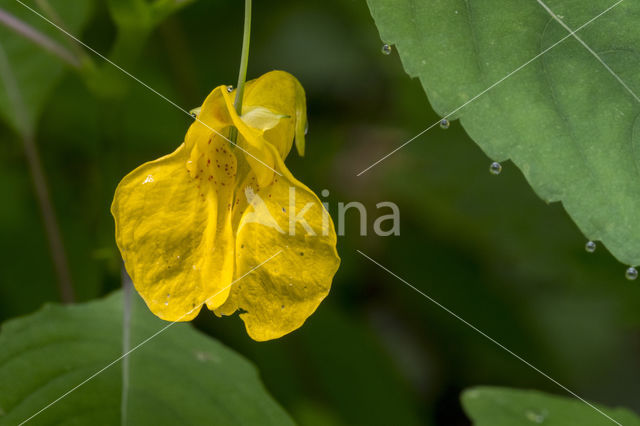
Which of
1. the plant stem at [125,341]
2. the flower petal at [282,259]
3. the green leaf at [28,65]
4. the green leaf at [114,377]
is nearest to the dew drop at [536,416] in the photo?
the green leaf at [114,377]

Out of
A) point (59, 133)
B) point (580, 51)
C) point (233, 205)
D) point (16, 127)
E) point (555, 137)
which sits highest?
point (580, 51)

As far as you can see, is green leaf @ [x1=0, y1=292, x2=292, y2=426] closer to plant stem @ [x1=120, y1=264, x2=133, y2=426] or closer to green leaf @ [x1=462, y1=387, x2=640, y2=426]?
plant stem @ [x1=120, y1=264, x2=133, y2=426]

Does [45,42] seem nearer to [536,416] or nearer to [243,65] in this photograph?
[243,65]

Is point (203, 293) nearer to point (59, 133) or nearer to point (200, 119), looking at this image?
point (200, 119)

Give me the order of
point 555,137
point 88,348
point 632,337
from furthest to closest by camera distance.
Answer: point 632,337
point 88,348
point 555,137

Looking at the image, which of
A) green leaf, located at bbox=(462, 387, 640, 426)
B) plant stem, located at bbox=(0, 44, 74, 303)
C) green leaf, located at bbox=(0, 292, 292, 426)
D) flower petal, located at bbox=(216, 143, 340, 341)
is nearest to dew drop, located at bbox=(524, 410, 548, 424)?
green leaf, located at bbox=(462, 387, 640, 426)

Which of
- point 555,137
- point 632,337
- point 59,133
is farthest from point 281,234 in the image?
point 632,337
